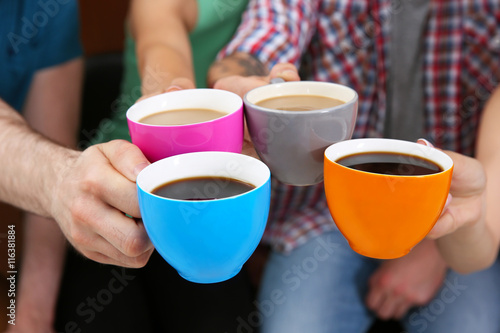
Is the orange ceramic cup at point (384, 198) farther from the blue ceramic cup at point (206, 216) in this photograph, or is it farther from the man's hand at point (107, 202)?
the man's hand at point (107, 202)

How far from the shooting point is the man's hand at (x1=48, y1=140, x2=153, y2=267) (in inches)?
24.0

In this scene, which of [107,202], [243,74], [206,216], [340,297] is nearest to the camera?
[206,216]

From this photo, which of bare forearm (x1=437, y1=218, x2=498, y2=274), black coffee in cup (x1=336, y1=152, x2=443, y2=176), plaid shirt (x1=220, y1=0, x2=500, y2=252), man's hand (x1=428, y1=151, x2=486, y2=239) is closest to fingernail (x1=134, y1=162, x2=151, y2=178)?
black coffee in cup (x1=336, y1=152, x2=443, y2=176)

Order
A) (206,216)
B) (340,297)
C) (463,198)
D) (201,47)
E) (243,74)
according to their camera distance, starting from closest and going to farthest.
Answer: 1. (206,216)
2. (463,198)
3. (243,74)
4. (340,297)
5. (201,47)

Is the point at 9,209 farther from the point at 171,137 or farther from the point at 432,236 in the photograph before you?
the point at 432,236

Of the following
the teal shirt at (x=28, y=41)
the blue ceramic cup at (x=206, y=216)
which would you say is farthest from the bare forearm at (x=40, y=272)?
the blue ceramic cup at (x=206, y=216)

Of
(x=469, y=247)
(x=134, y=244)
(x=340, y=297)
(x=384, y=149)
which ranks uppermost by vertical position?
(x=384, y=149)

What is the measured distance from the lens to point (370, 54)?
125 cm

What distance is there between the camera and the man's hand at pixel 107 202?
609 millimetres
